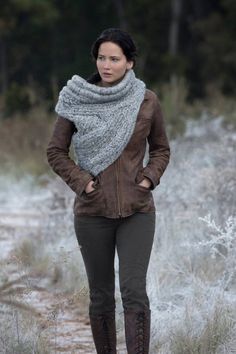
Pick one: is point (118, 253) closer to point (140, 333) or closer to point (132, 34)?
point (140, 333)

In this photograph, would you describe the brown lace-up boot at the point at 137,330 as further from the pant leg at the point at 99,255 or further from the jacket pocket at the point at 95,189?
the jacket pocket at the point at 95,189

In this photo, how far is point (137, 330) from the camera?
16.3ft

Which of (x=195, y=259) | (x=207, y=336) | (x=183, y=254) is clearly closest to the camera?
(x=207, y=336)

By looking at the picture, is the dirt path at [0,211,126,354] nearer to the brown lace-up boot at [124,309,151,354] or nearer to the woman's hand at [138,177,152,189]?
the brown lace-up boot at [124,309,151,354]

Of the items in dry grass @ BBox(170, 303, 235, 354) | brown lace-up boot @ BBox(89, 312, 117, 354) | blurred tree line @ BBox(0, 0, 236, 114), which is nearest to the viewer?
brown lace-up boot @ BBox(89, 312, 117, 354)

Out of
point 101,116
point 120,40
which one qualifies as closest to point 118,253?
point 101,116

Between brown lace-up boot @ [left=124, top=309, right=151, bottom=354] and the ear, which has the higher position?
the ear

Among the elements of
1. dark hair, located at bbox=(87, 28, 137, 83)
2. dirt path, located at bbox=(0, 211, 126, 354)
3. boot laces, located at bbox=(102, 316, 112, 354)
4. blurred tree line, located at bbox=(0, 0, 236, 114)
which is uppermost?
blurred tree line, located at bbox=(0, 0, 236, 114)

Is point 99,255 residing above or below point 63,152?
below

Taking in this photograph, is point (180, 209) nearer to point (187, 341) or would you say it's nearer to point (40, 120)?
point (187, 341)

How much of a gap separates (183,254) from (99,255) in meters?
2.48

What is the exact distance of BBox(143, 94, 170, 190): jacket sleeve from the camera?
504 cm

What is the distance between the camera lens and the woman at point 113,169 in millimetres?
4926

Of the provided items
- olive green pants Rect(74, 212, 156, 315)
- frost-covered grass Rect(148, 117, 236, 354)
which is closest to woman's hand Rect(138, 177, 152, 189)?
olive green pants Rect(74, 212, 156, 315)
